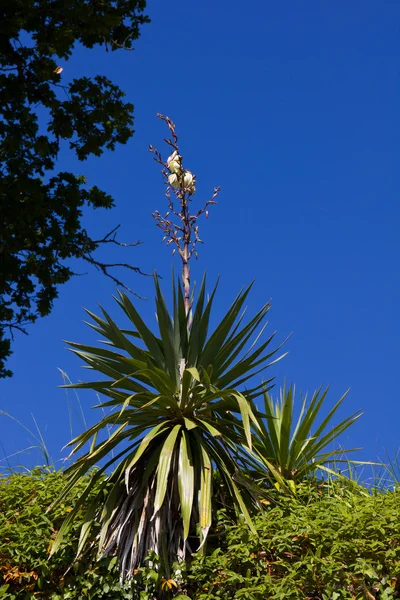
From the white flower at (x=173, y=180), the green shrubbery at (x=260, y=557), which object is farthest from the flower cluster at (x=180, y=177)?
the green shrubbery at (x=260, y=557)

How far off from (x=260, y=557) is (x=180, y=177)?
2864mm

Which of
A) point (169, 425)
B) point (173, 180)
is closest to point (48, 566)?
point (169, 425)

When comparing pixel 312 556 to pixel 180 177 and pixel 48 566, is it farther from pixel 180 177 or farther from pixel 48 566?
pixel 180 177

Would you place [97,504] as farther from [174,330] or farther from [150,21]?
[150,21]

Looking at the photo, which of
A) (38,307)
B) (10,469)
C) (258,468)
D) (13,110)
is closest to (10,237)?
(38,307)

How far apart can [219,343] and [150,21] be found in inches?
240

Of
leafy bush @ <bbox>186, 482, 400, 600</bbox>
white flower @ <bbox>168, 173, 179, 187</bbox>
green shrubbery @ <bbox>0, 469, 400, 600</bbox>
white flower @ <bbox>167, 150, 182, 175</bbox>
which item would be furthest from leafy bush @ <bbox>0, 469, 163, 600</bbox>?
white flower @ <bbox>167, 150, 182, 175</bbox>

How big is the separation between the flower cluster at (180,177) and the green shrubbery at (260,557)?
2413mm

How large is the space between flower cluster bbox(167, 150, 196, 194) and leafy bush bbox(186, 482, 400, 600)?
8.12 ft

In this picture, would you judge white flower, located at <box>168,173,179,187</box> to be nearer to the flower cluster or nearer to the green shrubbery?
the flower cluster

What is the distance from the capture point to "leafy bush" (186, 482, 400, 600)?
374 centimetres

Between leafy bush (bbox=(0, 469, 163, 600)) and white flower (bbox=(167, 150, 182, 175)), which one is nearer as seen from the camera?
leafy bush (bbox=(0, 469, 163, 600))

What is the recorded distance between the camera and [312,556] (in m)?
3.87

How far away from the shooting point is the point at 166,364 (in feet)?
17.1
